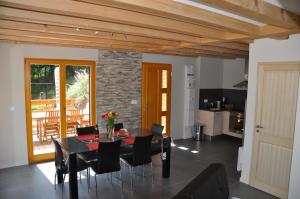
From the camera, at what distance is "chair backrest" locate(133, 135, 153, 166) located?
3.71 meters

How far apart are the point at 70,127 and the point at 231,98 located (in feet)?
16.9

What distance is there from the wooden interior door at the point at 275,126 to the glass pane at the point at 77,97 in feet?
12.2

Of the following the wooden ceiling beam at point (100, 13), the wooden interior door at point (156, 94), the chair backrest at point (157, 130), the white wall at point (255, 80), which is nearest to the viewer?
the wooden ceiling beam at point (100, 13)

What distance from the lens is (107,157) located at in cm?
349

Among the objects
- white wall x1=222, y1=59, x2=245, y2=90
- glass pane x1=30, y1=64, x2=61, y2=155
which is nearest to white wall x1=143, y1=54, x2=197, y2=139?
white wall x1=222, y1=59, x2=245, y2=90

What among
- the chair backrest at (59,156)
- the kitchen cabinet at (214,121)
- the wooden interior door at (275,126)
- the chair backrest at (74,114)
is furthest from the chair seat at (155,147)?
the kitchen cabinet at (214,121)

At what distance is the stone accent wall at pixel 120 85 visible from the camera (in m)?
5.58

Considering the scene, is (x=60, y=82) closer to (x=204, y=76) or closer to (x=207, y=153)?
(x=207, y=153)

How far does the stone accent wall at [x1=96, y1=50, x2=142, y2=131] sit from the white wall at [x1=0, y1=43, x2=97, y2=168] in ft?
4.18

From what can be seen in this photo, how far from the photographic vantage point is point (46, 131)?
520cm

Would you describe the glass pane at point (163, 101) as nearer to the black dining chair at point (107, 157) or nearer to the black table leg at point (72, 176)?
the black dining chair at point (107, 157)

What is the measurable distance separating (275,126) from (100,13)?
3224 millimetres

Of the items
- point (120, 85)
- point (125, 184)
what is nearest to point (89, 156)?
point (125, 184)

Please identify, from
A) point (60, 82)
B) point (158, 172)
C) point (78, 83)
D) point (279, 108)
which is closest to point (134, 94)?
point (78, 83)
